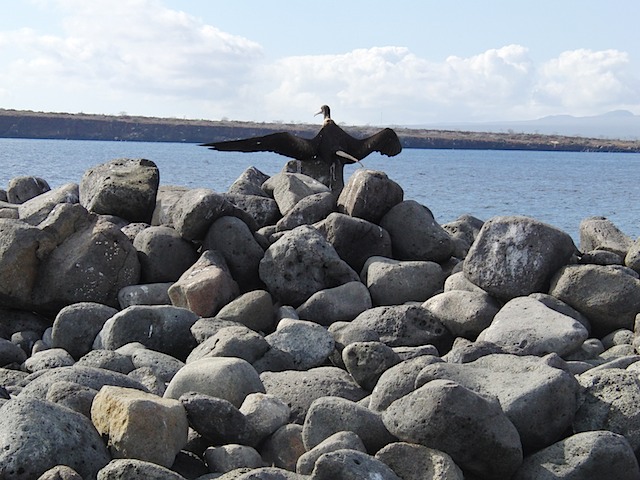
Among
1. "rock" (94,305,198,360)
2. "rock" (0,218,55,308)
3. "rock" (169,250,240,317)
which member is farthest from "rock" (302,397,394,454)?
"rock" (0,218,55,308)

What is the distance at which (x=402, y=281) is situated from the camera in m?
9.37

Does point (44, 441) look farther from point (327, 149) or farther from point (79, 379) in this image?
point (327, 149)

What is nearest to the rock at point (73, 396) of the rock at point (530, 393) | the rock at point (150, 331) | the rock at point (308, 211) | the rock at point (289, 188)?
the rock at point (530, 393)

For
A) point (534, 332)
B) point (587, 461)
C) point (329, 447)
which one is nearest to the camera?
point (329, 447)

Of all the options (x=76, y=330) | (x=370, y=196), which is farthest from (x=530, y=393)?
(x=370, y=196)

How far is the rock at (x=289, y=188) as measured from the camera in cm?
1130

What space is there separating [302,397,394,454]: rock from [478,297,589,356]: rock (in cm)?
215

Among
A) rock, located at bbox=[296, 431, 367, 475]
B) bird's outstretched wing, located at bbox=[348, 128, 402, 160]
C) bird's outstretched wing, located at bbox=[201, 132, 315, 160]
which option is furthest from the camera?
bird's outstretched wing, located at bbox=[348, 128, 402, 160]

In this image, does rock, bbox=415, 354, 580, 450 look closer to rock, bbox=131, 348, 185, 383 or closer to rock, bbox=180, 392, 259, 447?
rock, bbox=180, 392, 259, 447

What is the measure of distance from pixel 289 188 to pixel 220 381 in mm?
5472

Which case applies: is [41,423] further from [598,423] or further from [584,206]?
[584,206]

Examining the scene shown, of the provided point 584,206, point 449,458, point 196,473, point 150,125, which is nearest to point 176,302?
point 196,473

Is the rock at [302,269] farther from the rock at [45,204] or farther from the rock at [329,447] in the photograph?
the rock at [329,447]

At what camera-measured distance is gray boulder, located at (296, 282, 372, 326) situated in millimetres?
8883
